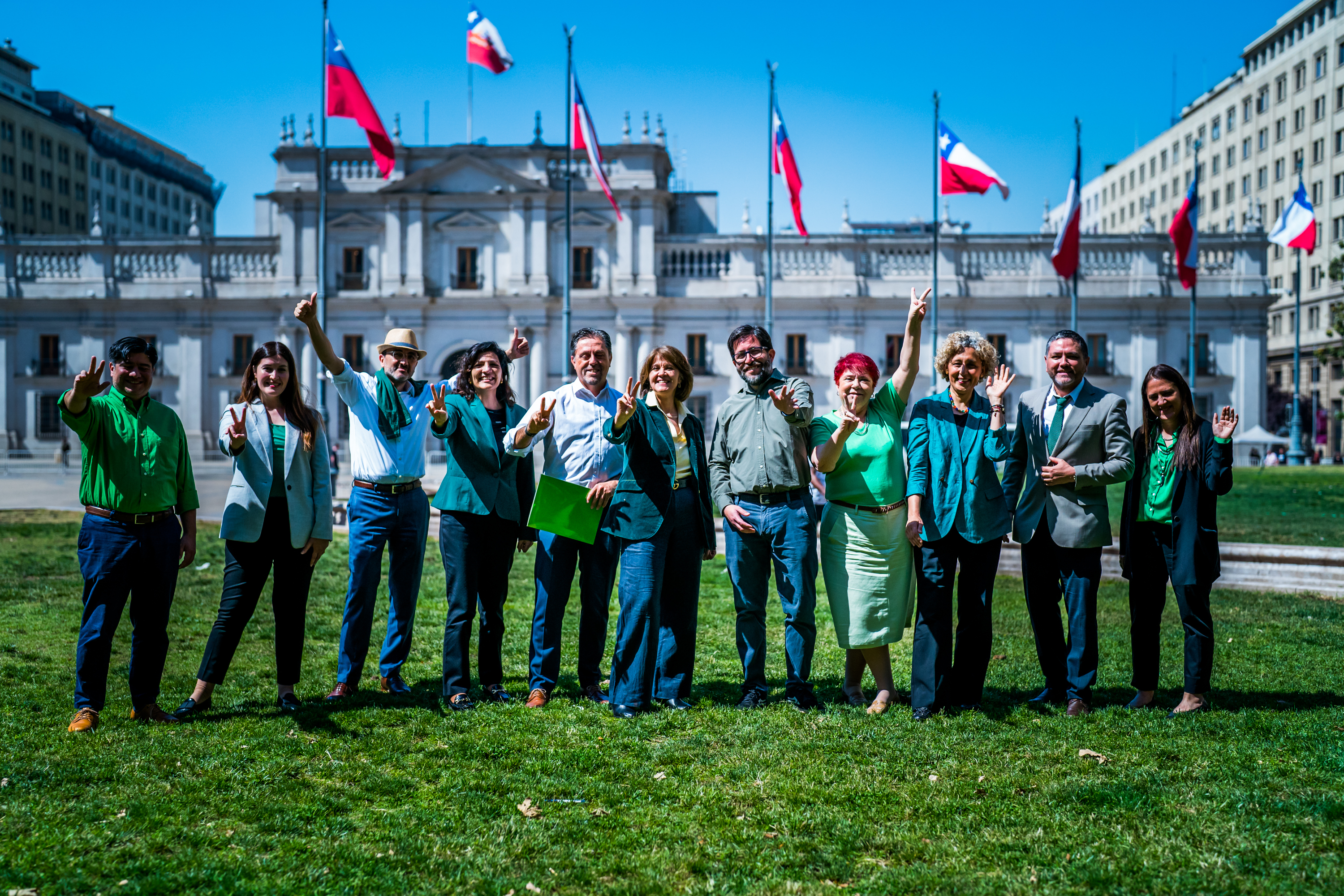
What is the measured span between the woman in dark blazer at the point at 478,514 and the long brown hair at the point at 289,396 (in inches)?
27.4

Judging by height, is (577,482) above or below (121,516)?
above

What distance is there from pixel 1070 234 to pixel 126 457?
27.6 m

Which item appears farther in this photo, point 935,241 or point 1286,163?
point 1286,163

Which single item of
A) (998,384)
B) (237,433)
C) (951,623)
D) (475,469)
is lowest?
(951,623)

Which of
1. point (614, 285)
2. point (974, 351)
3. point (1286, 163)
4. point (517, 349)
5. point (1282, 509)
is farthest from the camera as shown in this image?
point (1286, 163)

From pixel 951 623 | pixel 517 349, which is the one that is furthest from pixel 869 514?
pixel 517 349

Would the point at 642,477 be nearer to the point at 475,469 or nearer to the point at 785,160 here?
the point at 475,469

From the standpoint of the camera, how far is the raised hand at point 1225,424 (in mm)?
5539

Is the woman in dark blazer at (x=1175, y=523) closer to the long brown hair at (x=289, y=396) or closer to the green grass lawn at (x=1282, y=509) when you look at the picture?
the green grass lawn at (x=1282, y=509)

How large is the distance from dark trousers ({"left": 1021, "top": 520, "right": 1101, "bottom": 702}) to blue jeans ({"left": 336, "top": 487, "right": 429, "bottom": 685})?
3521 millimetres

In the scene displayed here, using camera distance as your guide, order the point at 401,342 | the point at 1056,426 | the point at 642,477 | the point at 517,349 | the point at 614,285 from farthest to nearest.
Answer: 1. the point at 614,285
2. the point at 517,349
3. the point at 401,342
4. the point at 1056,426
5. the point at 642,477

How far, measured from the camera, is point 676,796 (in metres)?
4.34

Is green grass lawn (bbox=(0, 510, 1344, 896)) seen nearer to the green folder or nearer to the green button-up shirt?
the green folder

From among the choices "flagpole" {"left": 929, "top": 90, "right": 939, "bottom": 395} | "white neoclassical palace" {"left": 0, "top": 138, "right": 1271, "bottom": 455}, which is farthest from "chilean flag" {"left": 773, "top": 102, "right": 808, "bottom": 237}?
"white neoclassical palace" {"left": 0, "top": 138, "right": 1271, "bottom": 455}
